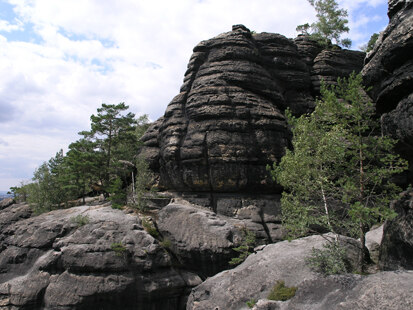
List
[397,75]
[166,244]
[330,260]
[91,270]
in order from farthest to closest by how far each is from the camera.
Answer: [166,244]
[91,270]
[397,75]
[330,260]

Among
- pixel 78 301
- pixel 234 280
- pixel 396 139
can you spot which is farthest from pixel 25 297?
pixel 396 139

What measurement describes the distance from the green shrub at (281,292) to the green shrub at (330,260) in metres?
1.90

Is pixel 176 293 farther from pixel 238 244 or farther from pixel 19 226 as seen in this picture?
pixel 19 226

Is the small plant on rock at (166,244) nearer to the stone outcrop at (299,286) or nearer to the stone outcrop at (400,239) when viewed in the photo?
the stone outcrop at (299,286)

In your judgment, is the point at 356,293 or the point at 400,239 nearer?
the point at 356,293

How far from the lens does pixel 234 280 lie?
53.3 ft

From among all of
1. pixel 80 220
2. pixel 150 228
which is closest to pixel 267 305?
pixel 150 228

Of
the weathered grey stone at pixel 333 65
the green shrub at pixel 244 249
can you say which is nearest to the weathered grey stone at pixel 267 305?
the green shrub at pixel 244 249

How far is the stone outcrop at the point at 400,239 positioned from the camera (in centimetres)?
1295

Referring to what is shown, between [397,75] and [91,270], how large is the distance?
81.6 ft

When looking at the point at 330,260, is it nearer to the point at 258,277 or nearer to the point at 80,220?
the point at 258,277

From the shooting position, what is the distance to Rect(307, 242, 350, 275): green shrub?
13.8 m

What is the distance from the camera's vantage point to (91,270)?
2281 cm

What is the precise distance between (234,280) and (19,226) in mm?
25665
